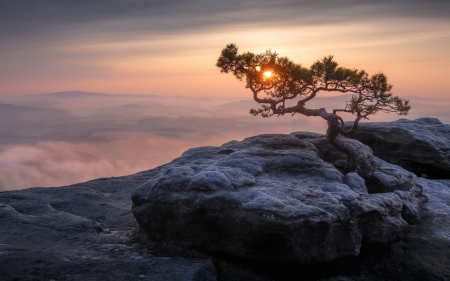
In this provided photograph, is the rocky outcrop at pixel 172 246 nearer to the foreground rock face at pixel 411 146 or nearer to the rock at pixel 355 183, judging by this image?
the rock at pixel 355 183

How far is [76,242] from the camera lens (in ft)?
46.5

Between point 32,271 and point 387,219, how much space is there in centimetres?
1162

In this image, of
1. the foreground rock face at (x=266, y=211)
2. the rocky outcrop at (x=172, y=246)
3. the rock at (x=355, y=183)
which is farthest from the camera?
the rock at (x=355, y=183)

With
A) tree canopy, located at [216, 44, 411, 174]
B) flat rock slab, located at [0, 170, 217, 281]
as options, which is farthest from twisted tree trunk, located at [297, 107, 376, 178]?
flat rock slab, located at [0, 170, 217, 281]

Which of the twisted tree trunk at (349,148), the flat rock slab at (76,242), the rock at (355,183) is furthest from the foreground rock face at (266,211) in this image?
the twisted tree trunk at (349,148)

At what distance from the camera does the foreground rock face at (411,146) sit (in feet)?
91.4

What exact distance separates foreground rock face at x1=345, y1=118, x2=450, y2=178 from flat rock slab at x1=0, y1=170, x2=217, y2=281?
18.4 m

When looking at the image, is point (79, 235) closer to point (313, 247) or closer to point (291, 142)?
point (313, 247)

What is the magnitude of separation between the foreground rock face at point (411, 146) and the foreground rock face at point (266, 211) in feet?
41.2

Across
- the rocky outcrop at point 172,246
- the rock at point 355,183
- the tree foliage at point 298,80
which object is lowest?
the rocky outcrop at point 172,246

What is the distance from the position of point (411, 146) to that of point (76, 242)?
2326 cm

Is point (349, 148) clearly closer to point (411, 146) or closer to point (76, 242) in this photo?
point (411, 146)

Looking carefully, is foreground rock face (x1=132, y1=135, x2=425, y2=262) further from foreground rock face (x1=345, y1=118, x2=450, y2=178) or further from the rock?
foreground rock face (x1=345, y1=118, x2=450, y2=178)

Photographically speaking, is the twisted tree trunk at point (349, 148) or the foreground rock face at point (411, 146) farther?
the foreground rock face at point (411, 146)
